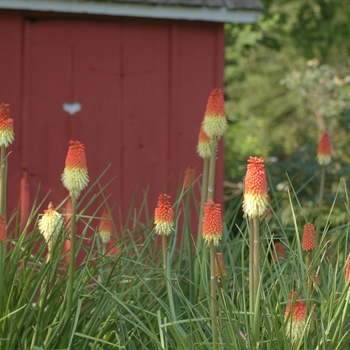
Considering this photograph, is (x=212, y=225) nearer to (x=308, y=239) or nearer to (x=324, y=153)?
(x=308, y=239)

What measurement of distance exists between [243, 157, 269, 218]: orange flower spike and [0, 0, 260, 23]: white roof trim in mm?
3786

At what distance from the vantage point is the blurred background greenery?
9.34m

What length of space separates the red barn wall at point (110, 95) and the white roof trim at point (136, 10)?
182 mm

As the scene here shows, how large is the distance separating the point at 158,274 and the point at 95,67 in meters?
3.22

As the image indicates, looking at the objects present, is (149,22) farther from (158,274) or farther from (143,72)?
(158,274)

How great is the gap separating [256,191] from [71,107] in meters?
3.84

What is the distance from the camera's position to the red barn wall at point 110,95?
580 centimetres

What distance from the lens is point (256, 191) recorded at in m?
2.26

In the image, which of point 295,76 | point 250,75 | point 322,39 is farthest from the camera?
point 250,75

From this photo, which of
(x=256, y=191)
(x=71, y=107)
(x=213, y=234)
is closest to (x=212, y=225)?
(x=213, y=234)

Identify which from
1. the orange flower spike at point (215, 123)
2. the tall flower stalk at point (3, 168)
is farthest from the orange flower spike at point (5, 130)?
the orange flower spike at point (215, 123)

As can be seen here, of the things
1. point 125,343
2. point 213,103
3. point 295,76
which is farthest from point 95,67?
point 295,76

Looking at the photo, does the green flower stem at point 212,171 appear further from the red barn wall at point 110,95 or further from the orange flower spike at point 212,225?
the red barn wall at point 110,95

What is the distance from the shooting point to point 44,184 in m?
5.86
